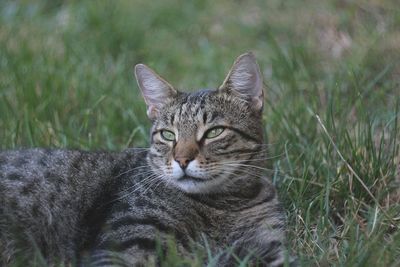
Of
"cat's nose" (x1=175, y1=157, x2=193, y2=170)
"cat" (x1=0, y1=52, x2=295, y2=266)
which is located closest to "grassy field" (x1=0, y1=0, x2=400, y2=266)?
"cat" (x1=0, y1=52, x2=295, y2=266)

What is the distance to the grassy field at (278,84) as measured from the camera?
4.46 meters

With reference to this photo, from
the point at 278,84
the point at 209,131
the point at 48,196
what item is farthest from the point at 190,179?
the point at 278,84

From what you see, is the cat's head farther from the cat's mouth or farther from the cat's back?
the cat's back

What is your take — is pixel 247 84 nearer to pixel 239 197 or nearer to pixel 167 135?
pixel 167 135

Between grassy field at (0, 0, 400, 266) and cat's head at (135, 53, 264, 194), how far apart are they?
1.65ft

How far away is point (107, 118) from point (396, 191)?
7.44 ft

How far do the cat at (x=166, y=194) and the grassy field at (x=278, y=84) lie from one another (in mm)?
355

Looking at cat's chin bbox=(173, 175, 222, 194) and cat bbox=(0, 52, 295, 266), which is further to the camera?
cat's chin bbox=(173, 175, 222, 194)

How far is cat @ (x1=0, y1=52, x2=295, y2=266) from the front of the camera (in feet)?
12.8

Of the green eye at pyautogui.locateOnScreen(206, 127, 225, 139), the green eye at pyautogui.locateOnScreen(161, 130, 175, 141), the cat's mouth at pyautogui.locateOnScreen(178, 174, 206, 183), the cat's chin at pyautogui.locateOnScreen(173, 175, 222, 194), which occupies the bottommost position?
the cat's chin at pyautogui.locateOnScreen(173, 175, 222, 194)

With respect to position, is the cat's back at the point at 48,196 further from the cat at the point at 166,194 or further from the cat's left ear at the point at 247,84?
the cat's left ear at the point at 247,84

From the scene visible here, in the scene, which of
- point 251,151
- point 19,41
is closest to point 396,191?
point 251,151

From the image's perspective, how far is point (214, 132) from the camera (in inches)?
165

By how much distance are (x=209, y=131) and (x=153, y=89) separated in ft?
1.91
